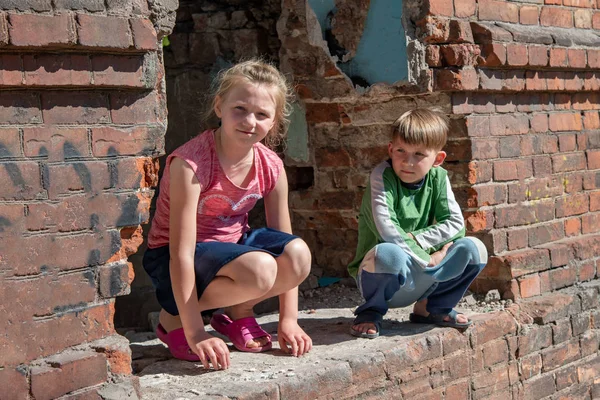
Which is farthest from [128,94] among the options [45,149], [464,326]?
[464,326]

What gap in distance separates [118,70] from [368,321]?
5.10 ft

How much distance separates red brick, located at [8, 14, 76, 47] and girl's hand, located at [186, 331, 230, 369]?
1189 mm

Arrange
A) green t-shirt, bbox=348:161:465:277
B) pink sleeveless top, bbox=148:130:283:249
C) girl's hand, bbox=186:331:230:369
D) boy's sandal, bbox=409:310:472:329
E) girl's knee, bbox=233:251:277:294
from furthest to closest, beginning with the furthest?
1. boy's sandal, bbox=409:310:472:329
2. green t-shirt, bbox=348:161:465:277
3. pink sleeveless top, bbox=148:130:283:249
4. girl's knee, bbox=233:251:277:294
5. girl's hand, bbox=186:331:230:369

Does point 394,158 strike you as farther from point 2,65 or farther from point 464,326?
point 2,65

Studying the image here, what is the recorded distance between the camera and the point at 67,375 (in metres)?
2.62

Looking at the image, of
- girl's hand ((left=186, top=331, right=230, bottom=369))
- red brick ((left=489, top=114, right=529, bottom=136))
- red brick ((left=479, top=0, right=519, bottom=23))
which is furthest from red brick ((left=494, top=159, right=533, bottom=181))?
girl's hand ((left=186, top=331, right=230, bottom=369))

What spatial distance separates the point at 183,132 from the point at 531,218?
2163 millimetres

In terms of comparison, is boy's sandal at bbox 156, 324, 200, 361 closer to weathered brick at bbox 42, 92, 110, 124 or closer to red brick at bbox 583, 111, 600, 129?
weathered brick at bbox 42, 92, 110, 124

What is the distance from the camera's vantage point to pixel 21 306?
8.45 ft

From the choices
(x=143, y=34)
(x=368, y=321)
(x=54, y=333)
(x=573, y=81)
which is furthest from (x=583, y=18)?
(x=54, y=333)

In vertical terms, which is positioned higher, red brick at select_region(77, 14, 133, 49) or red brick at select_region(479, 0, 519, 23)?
red brick at select_region(479, 0, 519, 23)

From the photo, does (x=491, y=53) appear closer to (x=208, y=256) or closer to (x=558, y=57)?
(x=558, y=57)

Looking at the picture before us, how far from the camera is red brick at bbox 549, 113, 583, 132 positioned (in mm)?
4551

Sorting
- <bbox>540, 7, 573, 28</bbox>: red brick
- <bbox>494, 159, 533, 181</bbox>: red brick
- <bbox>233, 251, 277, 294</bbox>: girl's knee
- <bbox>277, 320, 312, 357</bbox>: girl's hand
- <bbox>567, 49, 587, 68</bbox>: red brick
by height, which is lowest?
<bbox>277, 320, 312, 357</bbox>: girl's hand
